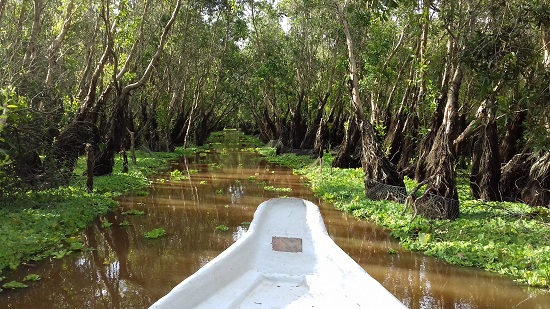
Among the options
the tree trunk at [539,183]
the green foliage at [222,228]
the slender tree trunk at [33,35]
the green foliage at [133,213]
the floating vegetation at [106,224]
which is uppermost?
the slender tree trunk at [33,35]

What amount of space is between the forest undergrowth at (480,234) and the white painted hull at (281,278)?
2.89 meters

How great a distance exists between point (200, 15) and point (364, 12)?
36.7ft

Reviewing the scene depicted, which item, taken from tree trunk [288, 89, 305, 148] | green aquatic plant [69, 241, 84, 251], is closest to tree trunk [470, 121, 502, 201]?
green aquatic plant [69, 241, 84, 251]

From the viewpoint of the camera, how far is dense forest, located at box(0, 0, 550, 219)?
827 centimetres

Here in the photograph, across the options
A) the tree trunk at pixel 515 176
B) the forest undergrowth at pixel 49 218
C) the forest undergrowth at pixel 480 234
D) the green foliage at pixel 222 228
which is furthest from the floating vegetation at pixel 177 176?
the tree trunk at pixel 515 176

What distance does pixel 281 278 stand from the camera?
17.5 ft

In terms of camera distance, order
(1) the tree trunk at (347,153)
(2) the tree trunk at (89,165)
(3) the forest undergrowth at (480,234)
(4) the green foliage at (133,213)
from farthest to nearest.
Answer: (1) the tree trunk at (347,153) → (2) the tree trunk at (89,165) → (4) the green foliage at (133,213) → (3) the forest undergrowth at (480,234)

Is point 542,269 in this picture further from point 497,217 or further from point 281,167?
point 281,167

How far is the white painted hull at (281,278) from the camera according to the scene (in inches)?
171

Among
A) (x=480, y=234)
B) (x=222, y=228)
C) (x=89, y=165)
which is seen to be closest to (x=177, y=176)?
(x=89, y=165)

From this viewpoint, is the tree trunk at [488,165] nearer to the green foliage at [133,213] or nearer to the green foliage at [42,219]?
the green foliage at [133,213]

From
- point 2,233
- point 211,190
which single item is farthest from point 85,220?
point 211,190

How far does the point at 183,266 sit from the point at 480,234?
5254 millimetres

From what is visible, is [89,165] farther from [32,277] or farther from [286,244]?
[286,244]
